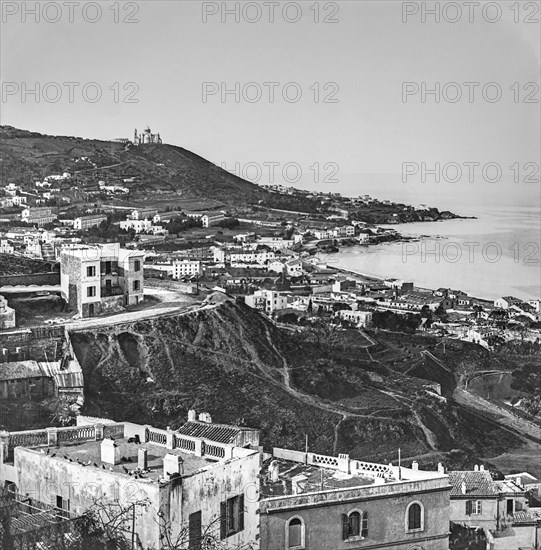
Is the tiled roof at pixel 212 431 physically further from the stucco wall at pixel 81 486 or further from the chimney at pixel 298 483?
the stucco wall at pixel 81 486

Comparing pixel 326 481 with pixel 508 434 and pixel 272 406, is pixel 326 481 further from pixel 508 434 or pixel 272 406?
pixel 508 434

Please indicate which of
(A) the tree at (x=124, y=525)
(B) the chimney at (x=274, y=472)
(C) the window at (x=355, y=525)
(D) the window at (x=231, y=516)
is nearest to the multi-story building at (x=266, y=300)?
(B) the chimney at (x=274, y=472)

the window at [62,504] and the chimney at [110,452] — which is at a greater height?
A: the chimney at [110,452]

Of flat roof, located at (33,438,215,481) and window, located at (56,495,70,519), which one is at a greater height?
flat roof, located at (33,438,215,481)

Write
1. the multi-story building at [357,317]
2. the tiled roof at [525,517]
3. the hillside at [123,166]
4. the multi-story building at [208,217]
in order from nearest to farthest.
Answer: the tiled roof at [525,517]
the multi-story building at [357,317]
the hillside at [123,166]
the multi-story building at [208,217]

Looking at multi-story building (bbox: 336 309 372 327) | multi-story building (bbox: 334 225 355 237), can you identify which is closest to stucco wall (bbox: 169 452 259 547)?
multi-story building (bbox: 336 309 372 327)

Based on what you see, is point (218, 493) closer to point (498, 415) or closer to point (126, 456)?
point (126, 456)

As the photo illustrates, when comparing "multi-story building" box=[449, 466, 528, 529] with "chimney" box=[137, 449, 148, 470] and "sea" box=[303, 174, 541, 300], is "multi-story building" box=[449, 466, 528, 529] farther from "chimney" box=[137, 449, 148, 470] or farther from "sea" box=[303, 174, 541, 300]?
"sea" box=[303, 174, 541, 300]
